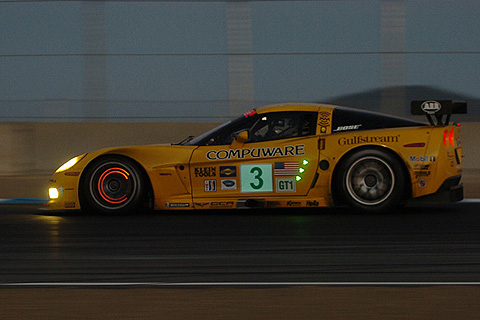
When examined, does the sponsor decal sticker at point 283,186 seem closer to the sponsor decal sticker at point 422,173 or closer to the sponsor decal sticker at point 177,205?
the sponsor decal sticker at point 177,205

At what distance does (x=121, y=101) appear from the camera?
50.9 feet

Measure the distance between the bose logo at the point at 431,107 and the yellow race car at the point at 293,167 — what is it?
0.01m

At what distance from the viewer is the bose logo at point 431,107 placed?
9.24 meters

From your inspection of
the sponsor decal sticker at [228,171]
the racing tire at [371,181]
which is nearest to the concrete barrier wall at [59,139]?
the sponsor decal sticker at [228,171]

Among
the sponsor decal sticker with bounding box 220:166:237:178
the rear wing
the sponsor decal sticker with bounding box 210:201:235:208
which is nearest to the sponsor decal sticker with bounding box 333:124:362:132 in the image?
the rear wing

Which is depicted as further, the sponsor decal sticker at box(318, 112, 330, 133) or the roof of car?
the roof of car

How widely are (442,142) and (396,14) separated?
6.66 meters

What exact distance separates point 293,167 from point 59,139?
23.1 feet

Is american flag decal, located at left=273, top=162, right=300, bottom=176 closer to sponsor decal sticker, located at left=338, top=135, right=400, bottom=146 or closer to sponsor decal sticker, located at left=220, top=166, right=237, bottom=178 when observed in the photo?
sponsor decal sticker, located at left=220, top=166, right=237, bottom=178

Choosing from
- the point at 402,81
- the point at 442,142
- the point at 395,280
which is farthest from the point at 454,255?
the point at 402,81

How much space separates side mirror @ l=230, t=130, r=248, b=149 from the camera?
30.1 feet

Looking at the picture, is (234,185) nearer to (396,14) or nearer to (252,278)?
(252,278)

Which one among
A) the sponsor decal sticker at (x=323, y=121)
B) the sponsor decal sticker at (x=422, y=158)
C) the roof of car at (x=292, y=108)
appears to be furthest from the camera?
the roof of car at (x=292, y=108)

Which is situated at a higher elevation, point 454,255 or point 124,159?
point 124,159
